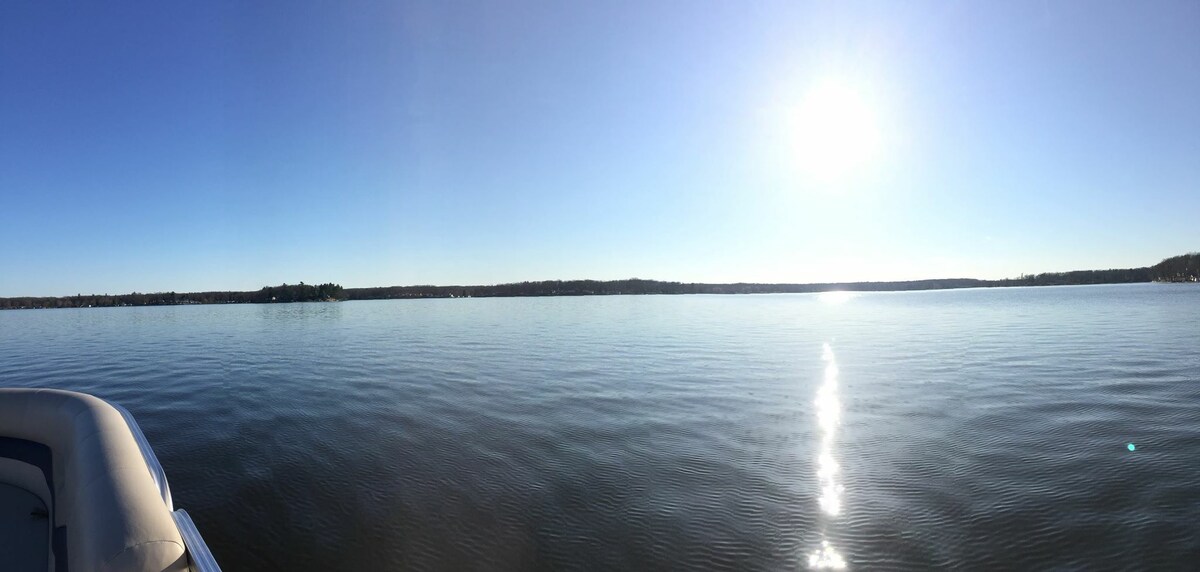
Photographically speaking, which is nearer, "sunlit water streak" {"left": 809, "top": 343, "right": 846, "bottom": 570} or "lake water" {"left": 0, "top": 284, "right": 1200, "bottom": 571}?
"sunlit water streak" {"left": 809, "top": 343, "right": 846, "bottom": 570}

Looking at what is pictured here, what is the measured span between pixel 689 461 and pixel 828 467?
1.93 metres

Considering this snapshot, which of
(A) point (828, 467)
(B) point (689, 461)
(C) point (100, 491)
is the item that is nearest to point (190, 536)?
(C) point (100, 491)

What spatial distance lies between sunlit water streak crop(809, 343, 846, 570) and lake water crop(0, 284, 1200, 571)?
4cm

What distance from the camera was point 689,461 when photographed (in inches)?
301

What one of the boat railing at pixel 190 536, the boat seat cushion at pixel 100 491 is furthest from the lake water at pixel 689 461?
the boat railing at pixel 190 536

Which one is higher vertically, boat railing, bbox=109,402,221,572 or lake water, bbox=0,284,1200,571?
boat railing, bbox=109,402,221,572

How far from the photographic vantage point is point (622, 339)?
24.8m

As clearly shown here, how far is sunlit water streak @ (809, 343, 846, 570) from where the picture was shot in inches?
196

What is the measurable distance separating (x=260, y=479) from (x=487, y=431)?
345cm

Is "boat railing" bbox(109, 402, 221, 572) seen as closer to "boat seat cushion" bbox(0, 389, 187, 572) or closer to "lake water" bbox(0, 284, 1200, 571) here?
"boat seat cushion" bbox(0, 389, 187, 572)

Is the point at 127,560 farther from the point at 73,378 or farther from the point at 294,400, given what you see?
the point at 73,378

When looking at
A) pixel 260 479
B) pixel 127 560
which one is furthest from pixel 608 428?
pixel 127 560

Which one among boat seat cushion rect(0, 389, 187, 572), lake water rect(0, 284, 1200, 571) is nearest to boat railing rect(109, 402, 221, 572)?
boat seat cushion rect(0, 389, 187, 572)

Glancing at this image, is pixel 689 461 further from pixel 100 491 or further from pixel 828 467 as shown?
pixel 100 491
